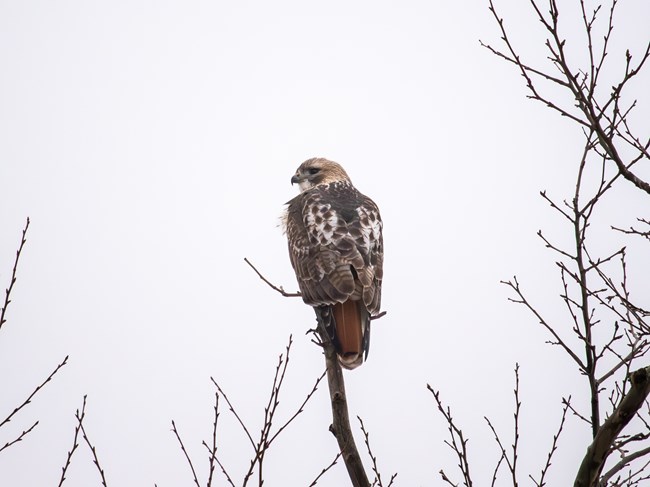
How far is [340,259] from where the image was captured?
20.0 ft

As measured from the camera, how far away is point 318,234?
251 inches

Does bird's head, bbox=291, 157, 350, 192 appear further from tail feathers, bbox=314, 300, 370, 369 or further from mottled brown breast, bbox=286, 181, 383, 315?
tail feathers, bbox=314, 300, 370, 369

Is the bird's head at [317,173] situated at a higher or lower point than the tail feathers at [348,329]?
higher

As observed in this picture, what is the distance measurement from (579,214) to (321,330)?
259cm

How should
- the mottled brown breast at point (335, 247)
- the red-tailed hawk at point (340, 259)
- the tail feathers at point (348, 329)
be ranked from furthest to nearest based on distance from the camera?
the mottled brown breast at point (335, 247), the red-tailed hawk at point (340, 259), the tail feathers at point (348, 329)

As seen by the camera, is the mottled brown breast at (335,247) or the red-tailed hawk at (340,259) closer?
the red-tailed hawk at (340,259)

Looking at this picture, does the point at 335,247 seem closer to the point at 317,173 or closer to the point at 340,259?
the point at 340,259

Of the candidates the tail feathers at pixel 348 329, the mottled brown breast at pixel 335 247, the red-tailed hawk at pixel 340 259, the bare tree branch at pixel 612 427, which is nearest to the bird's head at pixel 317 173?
the red-tailed hawk at pixel 340 259

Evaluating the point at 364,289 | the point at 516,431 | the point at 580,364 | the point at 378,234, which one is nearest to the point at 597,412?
the point at 580,364

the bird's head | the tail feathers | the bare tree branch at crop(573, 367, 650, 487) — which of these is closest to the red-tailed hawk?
the tail feathers

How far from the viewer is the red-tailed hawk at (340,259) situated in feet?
18.4

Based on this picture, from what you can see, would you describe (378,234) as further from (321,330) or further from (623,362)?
(623,362)

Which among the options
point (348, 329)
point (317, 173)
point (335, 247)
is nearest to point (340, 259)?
point (335, 247)

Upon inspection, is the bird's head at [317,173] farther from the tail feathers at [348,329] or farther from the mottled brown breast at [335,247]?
the tail feathers at [348,329]
